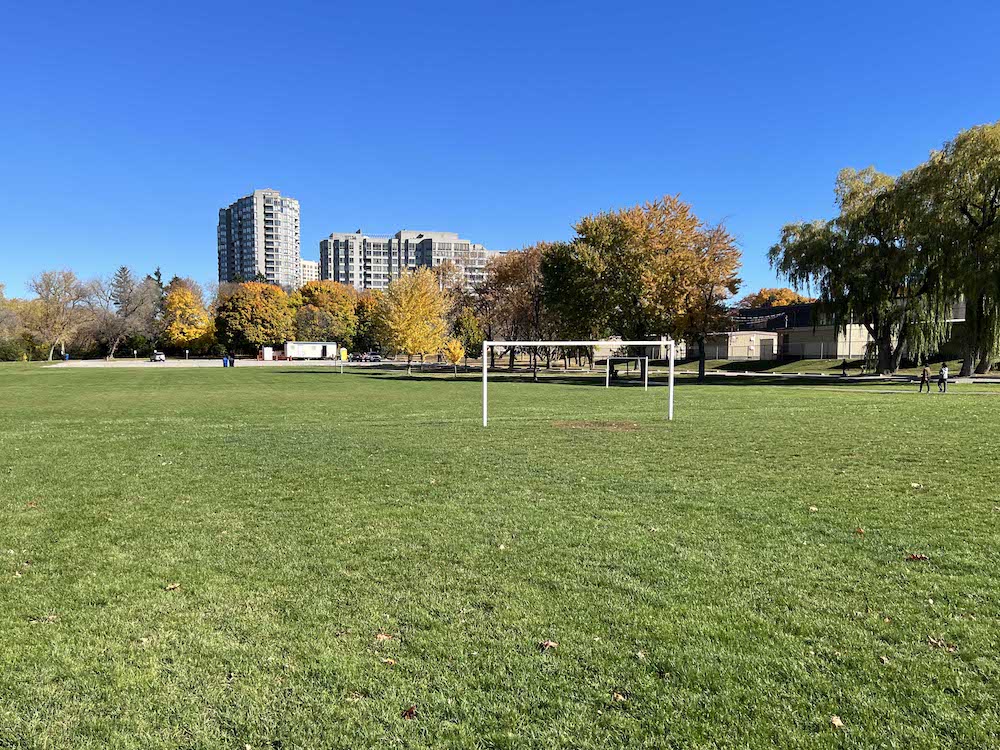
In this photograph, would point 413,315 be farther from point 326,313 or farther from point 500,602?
point 326,313

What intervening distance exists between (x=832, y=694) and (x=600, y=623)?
1.46 metres

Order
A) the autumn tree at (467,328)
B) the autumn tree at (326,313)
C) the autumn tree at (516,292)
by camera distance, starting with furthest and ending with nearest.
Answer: the autumn tree at (326,313) < the autumn tree at (467,328) < the autumn tree at (516,292)

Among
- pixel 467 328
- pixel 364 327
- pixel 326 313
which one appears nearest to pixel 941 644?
pixel 467 328

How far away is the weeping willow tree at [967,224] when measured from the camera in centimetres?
3116

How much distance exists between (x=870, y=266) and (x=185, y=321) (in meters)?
89.7

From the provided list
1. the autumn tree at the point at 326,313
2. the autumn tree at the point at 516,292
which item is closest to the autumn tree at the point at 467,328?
the autumn tree at the point at 516,292

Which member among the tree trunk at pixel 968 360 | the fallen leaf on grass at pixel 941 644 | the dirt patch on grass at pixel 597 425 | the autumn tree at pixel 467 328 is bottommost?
the dirt patch on grass at pixel 597 425

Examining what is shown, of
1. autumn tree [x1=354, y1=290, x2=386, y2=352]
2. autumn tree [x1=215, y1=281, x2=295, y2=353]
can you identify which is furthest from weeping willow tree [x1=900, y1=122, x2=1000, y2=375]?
autumn tree [x1=215, y1=281, x2=295, y2=353]

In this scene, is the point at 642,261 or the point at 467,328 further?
the point at 467,328

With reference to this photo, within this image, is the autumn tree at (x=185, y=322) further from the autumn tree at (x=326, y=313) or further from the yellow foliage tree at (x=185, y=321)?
the autumn tree at (x=326, y=313)

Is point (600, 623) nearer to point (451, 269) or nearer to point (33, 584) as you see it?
point (33, 584)

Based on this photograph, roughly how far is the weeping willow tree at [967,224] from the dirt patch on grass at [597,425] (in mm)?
25890

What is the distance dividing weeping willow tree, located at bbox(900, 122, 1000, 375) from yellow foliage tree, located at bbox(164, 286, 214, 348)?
90110mm

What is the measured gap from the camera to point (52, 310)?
3164 inches
